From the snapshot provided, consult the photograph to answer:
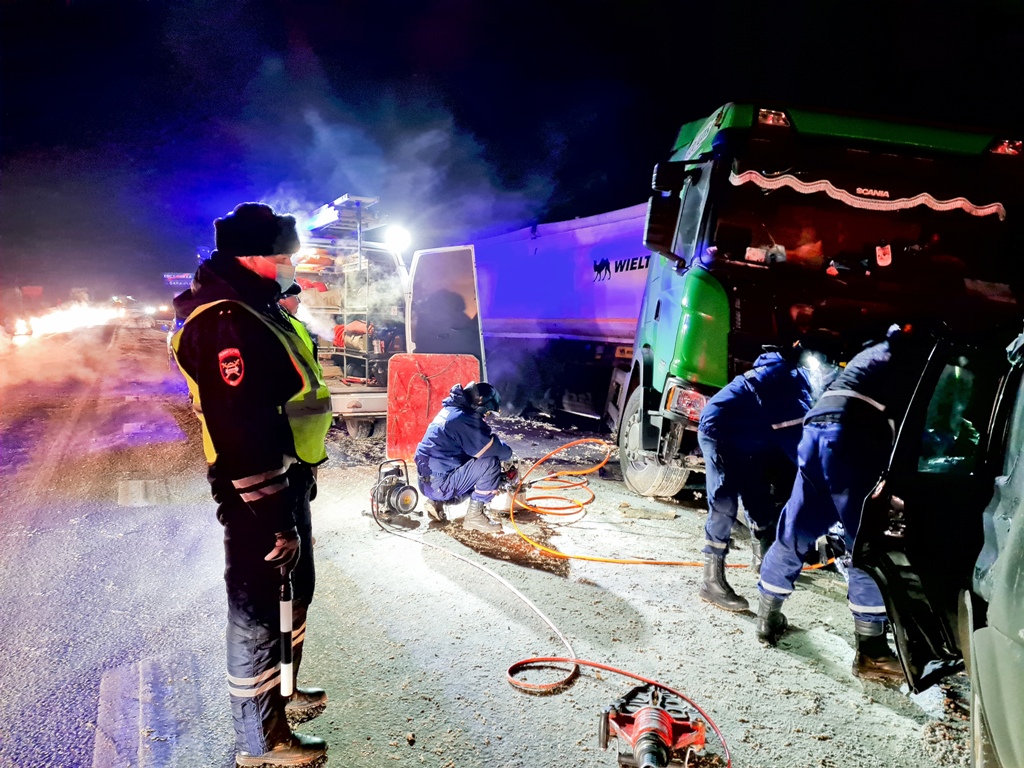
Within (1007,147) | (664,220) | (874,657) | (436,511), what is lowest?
(874,657)

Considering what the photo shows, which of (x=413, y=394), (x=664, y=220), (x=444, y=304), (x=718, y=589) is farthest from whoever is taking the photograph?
(x=444, y=304)

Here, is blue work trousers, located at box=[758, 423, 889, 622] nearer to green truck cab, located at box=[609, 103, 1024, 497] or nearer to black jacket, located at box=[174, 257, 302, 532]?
green truck cab, located at box=[609, 103, 1024, 497]

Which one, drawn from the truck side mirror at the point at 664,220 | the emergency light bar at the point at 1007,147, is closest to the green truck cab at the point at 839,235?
the emergency light bar at the point at 1007,147

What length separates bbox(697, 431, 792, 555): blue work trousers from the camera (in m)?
3.64

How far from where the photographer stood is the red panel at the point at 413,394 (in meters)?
6.55

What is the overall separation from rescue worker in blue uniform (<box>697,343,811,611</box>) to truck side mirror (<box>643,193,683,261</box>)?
65.0 inches

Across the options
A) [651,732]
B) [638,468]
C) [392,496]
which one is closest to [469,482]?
[392,496]

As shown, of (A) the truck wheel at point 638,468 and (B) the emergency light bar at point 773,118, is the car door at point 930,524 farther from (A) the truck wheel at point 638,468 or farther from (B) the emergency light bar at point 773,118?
(A) the truck wheel at point 638,468

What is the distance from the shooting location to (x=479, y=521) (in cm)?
479

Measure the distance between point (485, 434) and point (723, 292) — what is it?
2.12m

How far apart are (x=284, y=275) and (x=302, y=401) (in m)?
0.60

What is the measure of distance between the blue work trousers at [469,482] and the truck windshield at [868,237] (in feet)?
7.91

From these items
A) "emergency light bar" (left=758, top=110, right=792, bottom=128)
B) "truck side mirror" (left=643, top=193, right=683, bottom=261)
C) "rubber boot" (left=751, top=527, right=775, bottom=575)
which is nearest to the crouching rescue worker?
"rubber boot" (left=751, top=527, right=775, bottom=575)

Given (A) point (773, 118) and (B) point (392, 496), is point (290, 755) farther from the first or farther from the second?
(A) point (773, 118)
